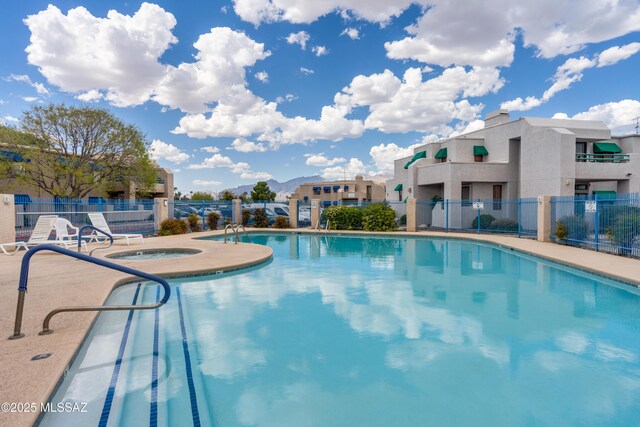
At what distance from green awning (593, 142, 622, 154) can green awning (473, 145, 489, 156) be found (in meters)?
6.31

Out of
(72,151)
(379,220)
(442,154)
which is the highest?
(72,151)

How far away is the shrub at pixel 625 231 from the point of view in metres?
12.2

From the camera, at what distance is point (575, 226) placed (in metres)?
15.2

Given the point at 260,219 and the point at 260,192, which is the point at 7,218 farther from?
the point at 260,192

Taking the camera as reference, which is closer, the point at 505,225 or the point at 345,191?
the point at 505,225

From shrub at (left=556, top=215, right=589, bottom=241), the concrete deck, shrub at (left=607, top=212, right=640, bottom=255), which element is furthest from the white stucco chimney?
the concrete deck

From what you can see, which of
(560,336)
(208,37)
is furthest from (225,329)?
(208,37)

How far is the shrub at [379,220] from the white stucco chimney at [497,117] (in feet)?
36.3

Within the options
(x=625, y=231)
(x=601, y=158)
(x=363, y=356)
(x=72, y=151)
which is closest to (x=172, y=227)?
(x=72, y=151)

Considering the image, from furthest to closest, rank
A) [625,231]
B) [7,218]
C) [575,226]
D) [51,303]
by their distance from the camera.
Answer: [575,226] → [625,231] → [7,218] → [51,303]

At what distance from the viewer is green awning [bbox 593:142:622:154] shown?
75.1ft

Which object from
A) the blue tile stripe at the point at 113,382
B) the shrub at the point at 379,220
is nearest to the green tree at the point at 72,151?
the shrub at the point at 379,220

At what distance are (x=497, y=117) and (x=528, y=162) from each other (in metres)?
5.68

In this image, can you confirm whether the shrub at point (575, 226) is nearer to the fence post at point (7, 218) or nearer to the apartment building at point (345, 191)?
the fence post at point (7, 218)
